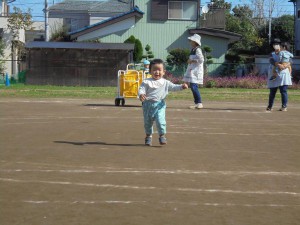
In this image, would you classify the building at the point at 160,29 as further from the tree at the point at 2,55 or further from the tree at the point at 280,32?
the tree at the point at 280,32

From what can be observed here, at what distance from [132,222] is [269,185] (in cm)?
191

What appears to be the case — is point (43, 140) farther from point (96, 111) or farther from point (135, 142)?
point (96, 111)

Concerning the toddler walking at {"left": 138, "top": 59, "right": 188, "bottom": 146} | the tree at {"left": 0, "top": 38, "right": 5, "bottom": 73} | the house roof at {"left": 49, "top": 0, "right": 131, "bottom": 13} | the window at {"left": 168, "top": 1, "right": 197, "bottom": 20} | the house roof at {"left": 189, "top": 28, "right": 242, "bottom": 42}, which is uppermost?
the house roof at {"left": 49, "top": 0, "right": 131, "bottom": 13}

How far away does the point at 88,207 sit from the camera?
4.96 metres

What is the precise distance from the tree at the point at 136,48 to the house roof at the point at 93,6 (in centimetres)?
2165

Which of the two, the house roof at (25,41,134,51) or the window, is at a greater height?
the window

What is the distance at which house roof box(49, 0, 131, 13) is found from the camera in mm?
65606

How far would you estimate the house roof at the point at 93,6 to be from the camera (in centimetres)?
6561

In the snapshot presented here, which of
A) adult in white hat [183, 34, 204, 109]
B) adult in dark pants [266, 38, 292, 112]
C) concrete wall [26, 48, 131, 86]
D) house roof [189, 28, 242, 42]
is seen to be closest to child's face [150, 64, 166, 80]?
adult in white hat [183, 34, 204, 109]

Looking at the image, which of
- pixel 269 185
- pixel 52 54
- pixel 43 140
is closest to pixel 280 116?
pixel 43 140

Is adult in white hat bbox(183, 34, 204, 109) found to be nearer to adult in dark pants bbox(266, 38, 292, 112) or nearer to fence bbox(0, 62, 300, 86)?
adult in dark pants bbox(266, 38, 292, 112)

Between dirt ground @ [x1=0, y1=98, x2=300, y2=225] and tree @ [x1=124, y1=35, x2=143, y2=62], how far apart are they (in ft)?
103

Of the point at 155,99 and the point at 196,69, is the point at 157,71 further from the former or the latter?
the point at 196,69

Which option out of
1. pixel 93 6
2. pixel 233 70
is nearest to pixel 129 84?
pixel 233 70
